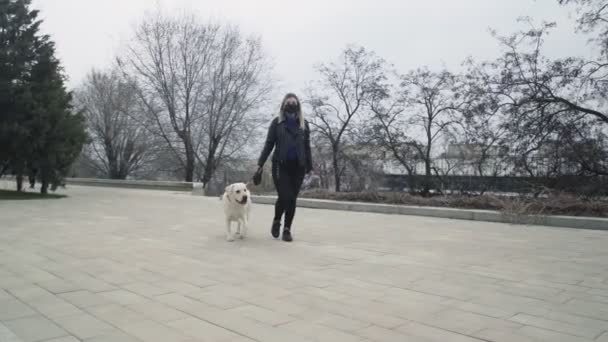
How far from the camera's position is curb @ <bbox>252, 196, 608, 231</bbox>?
7582 mm

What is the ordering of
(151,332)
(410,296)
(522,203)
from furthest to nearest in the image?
(522,203), (410,296), (151,332)

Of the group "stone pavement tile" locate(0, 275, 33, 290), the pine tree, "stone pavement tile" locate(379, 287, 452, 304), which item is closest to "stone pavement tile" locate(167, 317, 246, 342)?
"stone pavement tile" locate(379, 287, 452, 304)

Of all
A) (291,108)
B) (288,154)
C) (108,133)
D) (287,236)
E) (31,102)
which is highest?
(108,133)

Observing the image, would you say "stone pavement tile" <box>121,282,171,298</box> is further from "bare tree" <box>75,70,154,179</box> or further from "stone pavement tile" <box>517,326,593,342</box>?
"bare tree" <box>75,70,154,179</box>

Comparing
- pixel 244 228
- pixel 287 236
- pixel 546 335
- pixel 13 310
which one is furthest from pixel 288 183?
pixel 546 335

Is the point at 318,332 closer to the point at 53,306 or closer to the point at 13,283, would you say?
the point at 53,306

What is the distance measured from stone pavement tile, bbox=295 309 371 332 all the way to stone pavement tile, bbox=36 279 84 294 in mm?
1745

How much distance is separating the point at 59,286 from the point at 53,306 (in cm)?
53

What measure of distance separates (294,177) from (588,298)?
360 centimetres

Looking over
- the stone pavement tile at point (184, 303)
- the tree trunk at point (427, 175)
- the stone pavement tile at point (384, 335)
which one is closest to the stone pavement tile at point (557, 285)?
the stone pavement tile at point (384, 335)

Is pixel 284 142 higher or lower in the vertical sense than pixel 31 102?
lower

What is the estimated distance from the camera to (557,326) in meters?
2.70

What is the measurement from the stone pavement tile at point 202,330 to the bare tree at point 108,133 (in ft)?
86.3

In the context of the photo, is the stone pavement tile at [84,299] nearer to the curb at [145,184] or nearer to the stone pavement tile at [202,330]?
the stone pavement tile at [202,330]
